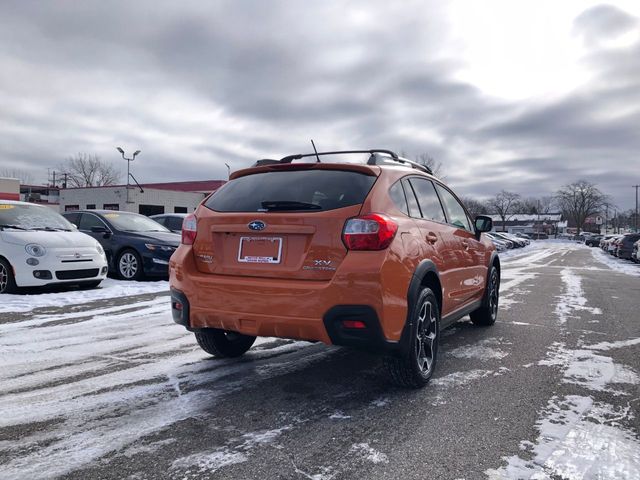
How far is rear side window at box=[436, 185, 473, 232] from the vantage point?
4.80 metres

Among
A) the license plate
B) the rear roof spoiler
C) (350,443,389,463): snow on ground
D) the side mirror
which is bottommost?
(350,443,389,463): snow on ground

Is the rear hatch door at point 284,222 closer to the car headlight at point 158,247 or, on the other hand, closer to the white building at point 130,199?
the car headlight at point 158,247

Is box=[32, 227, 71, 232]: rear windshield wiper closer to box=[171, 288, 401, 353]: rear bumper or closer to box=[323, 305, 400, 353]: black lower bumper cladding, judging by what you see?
box=[171, 288, 401, 353]: rear bumper

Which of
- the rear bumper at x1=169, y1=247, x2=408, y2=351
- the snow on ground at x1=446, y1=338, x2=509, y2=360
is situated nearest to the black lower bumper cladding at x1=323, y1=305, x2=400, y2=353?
the rear bumper at x1=169, y1=247, x2=408, y2=351

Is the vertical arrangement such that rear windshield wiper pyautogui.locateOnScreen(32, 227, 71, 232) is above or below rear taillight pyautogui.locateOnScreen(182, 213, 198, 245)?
below

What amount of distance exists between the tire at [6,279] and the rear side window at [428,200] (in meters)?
6.63

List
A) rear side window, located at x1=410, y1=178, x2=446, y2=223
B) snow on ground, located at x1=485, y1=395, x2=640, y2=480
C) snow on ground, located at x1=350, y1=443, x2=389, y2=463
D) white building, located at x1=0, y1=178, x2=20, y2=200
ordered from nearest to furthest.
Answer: snow on ground, located at x1=485, y1=395, x2=640, y2=480 < snow on ground, located at x1=350, y1=443, x2=389, y2=463 < rear side window, located at x1=410, y1=178, x2=446, y2=223 < white building, located at x1=0, y1=178, x2=20, y2=200

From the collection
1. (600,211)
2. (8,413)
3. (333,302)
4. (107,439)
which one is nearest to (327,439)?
(333,302)

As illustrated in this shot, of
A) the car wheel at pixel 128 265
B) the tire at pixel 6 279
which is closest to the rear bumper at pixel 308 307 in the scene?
the tire at pixel 6 279

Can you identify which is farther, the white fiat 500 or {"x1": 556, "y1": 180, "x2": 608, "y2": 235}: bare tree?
{"x1": 556, "y1": 180, "x2": 608, "y2": 235}: bare tree

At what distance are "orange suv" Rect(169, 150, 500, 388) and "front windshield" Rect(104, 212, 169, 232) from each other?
7.17 meters

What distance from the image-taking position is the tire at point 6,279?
7555mm

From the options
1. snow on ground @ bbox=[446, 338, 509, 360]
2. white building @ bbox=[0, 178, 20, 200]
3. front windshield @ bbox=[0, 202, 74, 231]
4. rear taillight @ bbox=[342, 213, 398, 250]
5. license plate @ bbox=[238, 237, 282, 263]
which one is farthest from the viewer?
white building @ bbox=[0, 178, 20, 200]

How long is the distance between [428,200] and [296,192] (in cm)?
138
